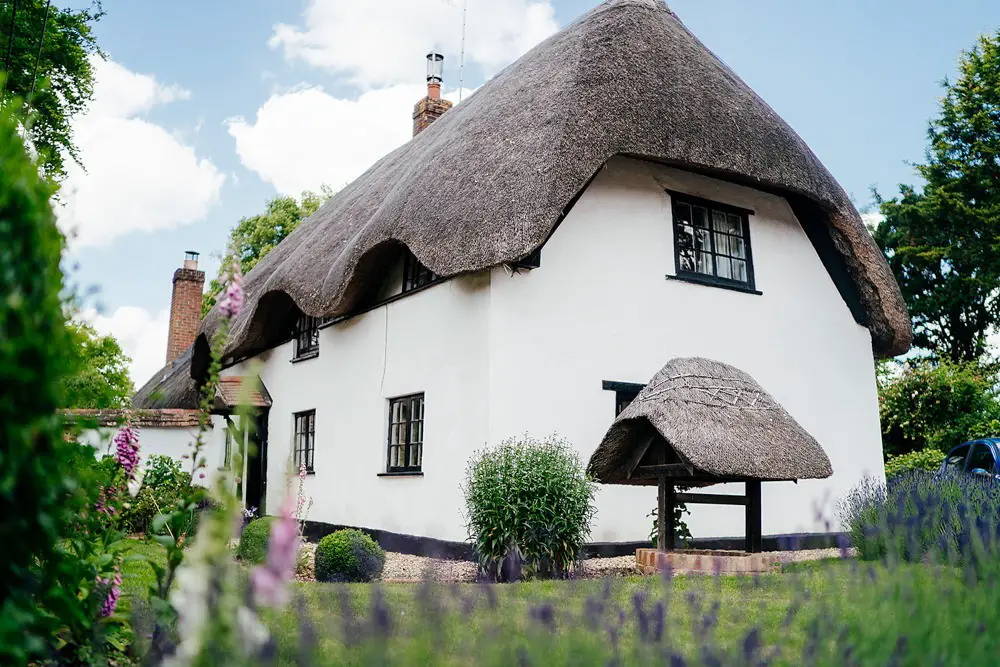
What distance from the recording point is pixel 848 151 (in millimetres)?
16469

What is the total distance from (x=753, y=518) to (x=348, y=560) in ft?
11.5

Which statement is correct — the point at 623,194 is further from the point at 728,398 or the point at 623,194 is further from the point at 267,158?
the point at 267,158

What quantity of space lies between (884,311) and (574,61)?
5192mm

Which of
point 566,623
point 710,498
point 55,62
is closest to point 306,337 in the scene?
point 710,498

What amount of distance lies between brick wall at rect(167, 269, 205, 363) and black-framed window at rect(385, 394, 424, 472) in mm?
12774

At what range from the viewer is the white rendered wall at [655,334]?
8.42 metres

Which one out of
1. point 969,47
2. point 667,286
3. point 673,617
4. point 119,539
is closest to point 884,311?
point 667,286

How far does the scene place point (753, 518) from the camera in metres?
7.32

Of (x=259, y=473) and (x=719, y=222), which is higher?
(x=719, y=222)

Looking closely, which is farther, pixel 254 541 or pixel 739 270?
pixel 739 270

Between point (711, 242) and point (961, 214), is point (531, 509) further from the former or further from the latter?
point (961, 214)

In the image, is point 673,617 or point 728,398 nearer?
point 673,617

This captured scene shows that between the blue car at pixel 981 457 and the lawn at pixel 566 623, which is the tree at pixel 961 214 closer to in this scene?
the blue car at pixel 981 457

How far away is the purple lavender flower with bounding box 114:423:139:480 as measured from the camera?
123 inches
